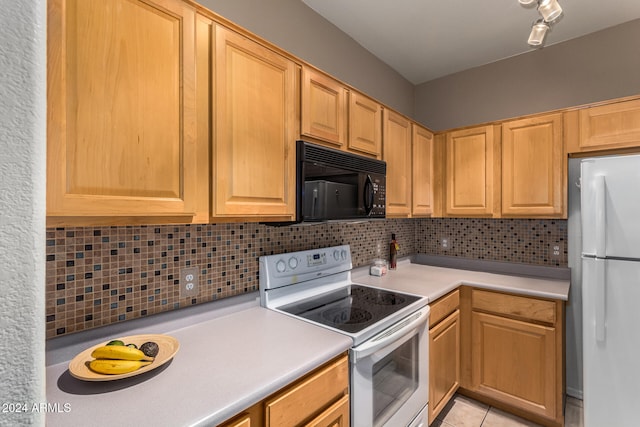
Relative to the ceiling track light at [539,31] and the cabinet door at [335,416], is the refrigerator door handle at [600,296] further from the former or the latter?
the cabinet door at [335,416]

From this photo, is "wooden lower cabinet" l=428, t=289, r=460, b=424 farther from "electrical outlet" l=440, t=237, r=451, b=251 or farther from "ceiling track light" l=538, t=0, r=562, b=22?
"ceiling track light" l=538, t=0, r=562, b=22

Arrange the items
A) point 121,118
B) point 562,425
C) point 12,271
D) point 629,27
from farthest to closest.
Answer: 1. point 629,27
2. point 562,425
3. point 121,118
4. point 12,271

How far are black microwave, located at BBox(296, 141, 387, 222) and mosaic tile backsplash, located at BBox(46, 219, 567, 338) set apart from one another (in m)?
0.38

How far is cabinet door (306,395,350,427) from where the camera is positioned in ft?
3.46

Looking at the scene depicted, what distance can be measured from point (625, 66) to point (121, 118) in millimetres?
3076

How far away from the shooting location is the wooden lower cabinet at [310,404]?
0.90 meters

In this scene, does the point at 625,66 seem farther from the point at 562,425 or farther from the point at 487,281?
the point at 562,425

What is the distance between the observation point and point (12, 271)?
31 centimetres

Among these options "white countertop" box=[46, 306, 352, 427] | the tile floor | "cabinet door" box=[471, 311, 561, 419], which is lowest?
the tile floor

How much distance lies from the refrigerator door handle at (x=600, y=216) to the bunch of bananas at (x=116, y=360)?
2175mm

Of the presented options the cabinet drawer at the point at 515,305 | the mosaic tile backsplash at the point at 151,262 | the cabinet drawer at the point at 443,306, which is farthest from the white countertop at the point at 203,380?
the cabinet drawer at the point at 515,305

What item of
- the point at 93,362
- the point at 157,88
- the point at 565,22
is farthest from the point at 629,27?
the point at 93,362

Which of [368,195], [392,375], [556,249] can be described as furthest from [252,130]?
[556,249]

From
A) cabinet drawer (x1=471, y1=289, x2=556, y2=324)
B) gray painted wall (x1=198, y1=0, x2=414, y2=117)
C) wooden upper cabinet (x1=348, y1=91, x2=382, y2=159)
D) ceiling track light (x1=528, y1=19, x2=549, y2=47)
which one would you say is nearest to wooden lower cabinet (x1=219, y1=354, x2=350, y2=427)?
wooden upper cabinet (x1=348, y1=91, x2=382, y2=159)
